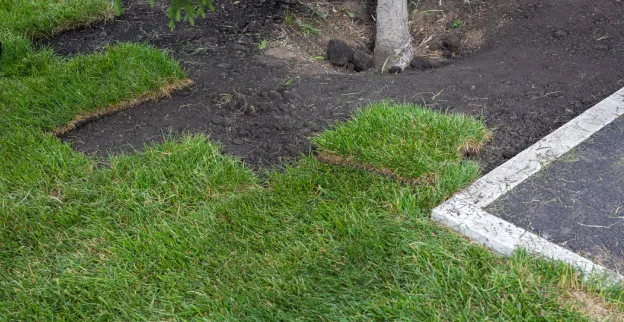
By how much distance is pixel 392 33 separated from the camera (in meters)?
4.84

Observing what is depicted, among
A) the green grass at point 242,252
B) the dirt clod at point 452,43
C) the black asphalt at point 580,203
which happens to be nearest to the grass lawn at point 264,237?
the green grass at point 242,252

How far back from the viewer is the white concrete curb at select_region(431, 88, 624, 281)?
106 inches

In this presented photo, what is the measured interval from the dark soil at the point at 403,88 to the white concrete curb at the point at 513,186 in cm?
17

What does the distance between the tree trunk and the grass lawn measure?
1.10 metres

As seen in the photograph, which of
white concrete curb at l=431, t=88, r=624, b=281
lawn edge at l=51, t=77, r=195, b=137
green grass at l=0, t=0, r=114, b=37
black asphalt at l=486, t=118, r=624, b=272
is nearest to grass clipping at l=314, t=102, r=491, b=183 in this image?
→ white concrete curb at l=431, t=88, r=624, b=281

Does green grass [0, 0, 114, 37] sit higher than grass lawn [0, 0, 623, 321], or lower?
higher

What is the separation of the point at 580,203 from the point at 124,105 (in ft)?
9.55

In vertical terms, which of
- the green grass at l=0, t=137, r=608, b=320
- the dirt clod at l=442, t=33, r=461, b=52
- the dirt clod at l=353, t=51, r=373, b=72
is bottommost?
the green grass at l=0, t=137, r=608, b=320

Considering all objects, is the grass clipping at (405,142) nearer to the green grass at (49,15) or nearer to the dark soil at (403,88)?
the dark soil at (403,88)

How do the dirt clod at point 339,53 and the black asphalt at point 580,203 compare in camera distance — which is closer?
the black asphalt at point 580,203

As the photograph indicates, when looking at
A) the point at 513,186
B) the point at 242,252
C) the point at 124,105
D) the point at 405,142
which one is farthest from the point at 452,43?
the point at 242,252

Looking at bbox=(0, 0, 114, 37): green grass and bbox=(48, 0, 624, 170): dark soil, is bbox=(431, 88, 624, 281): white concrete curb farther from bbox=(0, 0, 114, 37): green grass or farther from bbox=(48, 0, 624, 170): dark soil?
bbox=(0, 0, 114, 37): green grass

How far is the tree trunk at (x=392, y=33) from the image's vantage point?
15.9 feet

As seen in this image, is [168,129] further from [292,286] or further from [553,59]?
[553,59]
